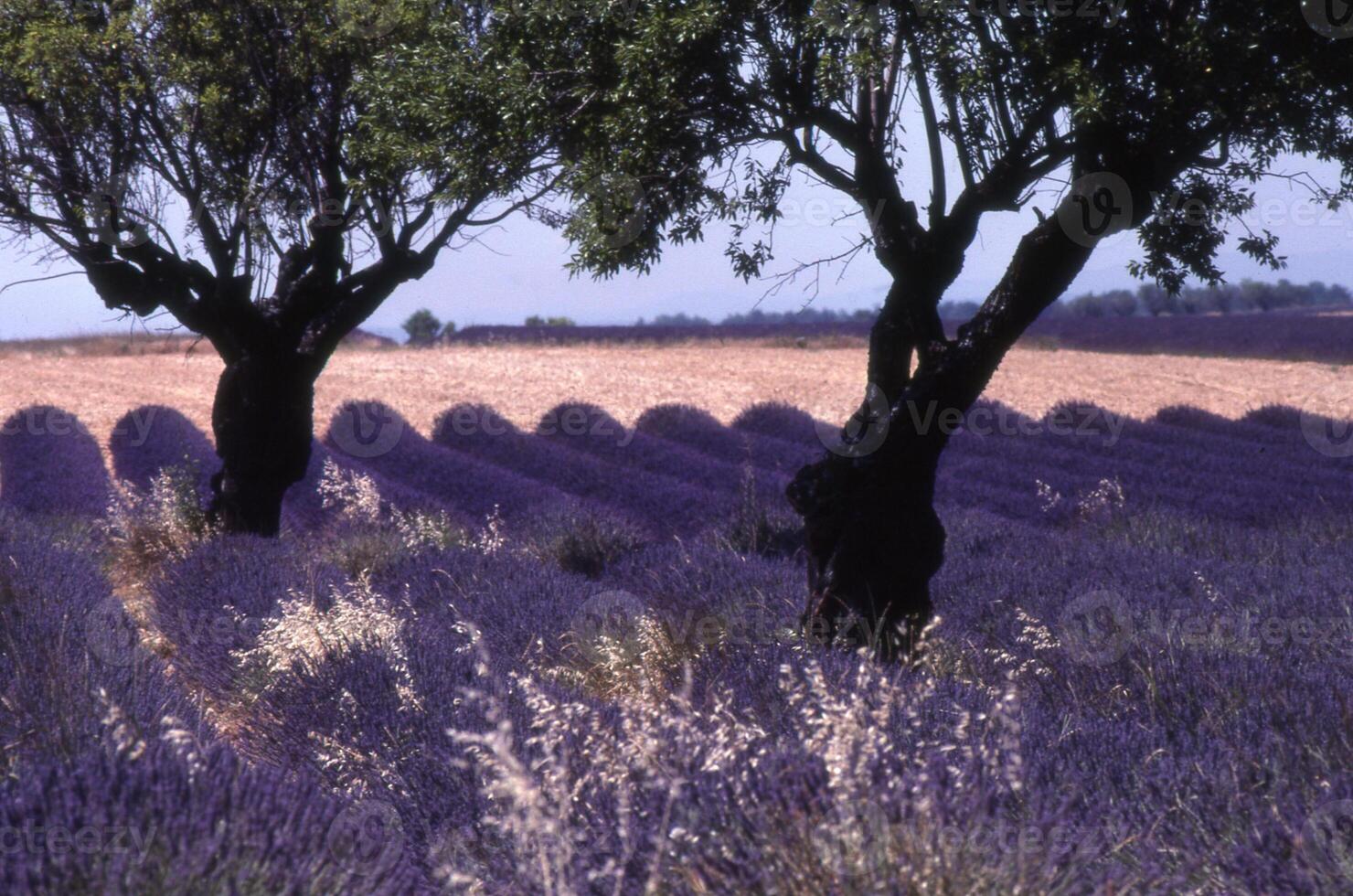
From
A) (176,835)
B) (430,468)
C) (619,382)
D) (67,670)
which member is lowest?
(430,468)

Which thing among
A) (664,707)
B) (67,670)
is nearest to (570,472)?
(67,670)

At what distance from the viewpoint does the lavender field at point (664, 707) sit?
8.50 feet

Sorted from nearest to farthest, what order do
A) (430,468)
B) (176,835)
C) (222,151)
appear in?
(176,835) < (222,151) < (430,468)

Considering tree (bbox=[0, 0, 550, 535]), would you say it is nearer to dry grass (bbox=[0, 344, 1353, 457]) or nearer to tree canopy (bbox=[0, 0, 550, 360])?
tree canopy (bbox=[0, 0, 550, 360])

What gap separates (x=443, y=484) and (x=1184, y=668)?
9935 mm

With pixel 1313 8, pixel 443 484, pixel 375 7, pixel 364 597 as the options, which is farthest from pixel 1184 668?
pixel 443 484

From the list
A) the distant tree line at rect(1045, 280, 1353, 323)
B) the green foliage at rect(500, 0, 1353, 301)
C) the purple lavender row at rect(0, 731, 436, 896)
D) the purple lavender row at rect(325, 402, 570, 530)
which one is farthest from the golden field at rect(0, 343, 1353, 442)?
A: the distant tree line at rect(1045, 280, 1353, 323)

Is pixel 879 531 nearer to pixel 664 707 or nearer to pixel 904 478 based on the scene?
pixel 904 478

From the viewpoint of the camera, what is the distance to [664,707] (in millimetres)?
3545

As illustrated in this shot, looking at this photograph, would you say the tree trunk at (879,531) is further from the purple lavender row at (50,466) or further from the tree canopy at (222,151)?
the purple lavender row at (50,466)

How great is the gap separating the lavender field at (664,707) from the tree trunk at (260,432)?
0.46 m

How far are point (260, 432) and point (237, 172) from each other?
234 centimetres

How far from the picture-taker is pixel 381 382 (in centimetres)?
→ 2019

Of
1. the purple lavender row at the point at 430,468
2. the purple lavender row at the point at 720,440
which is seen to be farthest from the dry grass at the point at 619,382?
the purple lavender row at the point at 720,440
